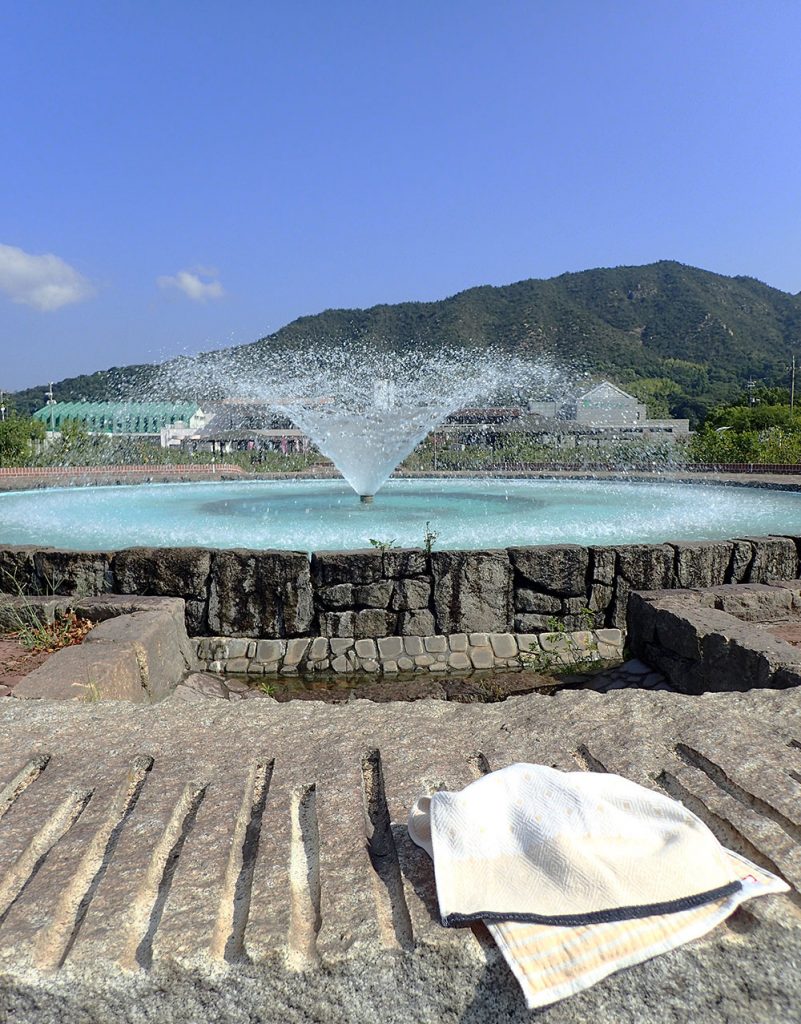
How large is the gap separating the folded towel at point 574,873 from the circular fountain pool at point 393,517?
17.5ft

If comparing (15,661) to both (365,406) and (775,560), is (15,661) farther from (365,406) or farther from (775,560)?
(365,406)

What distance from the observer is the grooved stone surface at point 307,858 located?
1356 millimetres

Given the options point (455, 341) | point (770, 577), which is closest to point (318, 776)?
point (770, 577)

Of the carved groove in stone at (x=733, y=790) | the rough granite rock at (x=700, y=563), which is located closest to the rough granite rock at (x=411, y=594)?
the rough granite rock at (x=700, y=563)

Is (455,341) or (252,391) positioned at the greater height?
(455,341)

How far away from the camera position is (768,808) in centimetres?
192

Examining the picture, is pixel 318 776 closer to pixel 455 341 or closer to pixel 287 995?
pixel 287 995

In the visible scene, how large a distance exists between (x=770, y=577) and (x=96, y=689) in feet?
18.5

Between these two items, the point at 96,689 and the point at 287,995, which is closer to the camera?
the point at 287,995

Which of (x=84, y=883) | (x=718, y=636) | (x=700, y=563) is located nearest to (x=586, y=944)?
(x=84, y=883)

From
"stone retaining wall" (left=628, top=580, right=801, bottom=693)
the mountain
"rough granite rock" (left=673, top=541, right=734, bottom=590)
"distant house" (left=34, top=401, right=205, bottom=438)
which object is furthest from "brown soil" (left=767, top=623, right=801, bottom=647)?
"distant house" (left=34, top=401, right=205, bottom=438)

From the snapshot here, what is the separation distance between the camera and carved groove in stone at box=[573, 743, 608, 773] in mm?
2299

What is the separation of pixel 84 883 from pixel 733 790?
1710 mm

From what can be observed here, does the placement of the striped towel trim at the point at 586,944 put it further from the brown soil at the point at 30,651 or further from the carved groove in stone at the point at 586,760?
the brown soil at the point at 30,651
